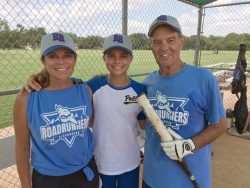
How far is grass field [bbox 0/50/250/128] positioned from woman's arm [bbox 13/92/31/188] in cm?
149

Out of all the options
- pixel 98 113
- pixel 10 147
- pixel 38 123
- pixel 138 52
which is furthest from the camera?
pixel 138 52

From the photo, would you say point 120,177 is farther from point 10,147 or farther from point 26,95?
point 10,147

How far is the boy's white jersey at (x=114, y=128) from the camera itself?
6.94 ft

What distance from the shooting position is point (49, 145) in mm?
1854

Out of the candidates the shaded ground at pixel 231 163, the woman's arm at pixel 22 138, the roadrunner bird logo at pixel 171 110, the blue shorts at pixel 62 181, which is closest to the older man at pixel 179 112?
the roadrunner bird logo at pixel 171 110

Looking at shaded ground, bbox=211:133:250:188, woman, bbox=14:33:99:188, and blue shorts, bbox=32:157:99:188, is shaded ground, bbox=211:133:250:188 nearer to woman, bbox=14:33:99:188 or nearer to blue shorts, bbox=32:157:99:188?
blue shorts, bbox=32:157:99:188

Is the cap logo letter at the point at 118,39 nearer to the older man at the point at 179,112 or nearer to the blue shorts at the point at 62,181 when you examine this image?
the older man at the point at 179,112

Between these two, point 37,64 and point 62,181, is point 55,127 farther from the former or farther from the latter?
point 37,64

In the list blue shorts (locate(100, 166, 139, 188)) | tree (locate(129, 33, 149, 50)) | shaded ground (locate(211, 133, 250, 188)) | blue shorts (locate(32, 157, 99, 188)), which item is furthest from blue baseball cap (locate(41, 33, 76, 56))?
shaded ground (locate(211, 133, 250, 188))

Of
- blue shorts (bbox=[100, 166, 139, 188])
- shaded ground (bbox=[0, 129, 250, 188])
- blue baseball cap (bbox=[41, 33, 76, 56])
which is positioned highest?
blue baseball cap (bbox=[41, 33, 76, 56])

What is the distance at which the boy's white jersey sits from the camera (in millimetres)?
2115

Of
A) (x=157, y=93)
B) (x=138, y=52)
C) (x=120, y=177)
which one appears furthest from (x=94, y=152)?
(x=138, y=52)

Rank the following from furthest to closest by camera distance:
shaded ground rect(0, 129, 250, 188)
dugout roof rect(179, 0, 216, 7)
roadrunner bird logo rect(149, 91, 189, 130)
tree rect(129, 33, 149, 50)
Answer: dugout roof rect(179, 0, 216, 7) < tree rect(129, 33, 149, 50) < shaded ground rect(0, 129, 250, 188) < roadrunner bird logo rect(149, 91, 189, 130)

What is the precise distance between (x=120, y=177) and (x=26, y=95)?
3.09 ft
